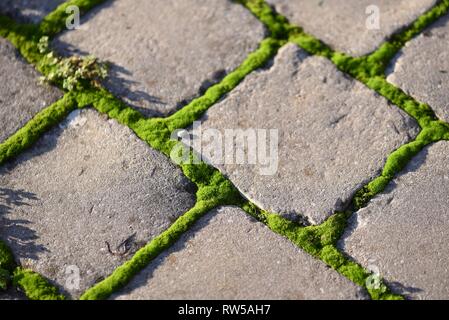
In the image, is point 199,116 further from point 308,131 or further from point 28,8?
point 28,8

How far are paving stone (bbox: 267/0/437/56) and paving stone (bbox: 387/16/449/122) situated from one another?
0.40 ft

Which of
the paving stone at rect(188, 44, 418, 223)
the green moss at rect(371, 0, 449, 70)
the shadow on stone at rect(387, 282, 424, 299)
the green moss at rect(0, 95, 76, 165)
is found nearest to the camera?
the shadow on stone at rect(387, 282, 424, 299)

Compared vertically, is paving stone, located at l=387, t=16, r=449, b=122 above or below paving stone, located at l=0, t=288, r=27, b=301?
above

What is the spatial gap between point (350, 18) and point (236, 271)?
143 cm

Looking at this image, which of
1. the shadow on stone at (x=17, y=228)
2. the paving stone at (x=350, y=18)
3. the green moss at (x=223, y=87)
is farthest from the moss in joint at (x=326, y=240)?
the paving stone at (x=350, y=18)

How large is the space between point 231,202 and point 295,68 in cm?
76

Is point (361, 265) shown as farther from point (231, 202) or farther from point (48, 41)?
point (48, 41)

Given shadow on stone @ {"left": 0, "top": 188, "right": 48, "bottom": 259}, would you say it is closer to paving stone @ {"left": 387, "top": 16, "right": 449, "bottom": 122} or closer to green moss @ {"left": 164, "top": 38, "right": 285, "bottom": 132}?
green moss @ {"left": 164, "top": 38, "right": 285, "bottom": 132}

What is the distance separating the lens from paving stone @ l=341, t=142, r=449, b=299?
2.29 m

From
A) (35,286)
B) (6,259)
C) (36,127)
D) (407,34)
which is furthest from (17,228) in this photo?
(407,34)

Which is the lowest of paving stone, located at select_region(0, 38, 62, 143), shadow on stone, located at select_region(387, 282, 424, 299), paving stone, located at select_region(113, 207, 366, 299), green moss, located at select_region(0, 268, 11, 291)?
shadow on stone, located at select_region(387, 282, 424, 299)

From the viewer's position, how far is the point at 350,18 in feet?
10.1

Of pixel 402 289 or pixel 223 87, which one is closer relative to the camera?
pixel 402 289

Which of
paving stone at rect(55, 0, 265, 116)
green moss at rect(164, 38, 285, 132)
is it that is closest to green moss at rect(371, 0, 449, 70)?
green moss at rect(164, 38, 285, 132)
